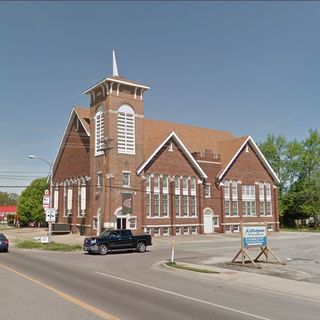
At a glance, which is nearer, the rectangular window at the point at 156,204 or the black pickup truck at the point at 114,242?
the black pickup truck at the point at 114,242

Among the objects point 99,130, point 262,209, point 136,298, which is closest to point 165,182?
point 99,130

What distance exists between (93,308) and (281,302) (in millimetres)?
5087

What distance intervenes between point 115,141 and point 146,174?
5175 millimetres

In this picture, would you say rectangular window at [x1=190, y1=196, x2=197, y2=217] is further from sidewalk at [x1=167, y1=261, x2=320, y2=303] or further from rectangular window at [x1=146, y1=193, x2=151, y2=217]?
sidewalk at [x1=167, y1=261, x2=320, y2=303]

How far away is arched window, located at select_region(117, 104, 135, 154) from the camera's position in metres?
46.5

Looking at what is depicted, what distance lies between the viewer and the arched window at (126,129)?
153 ft

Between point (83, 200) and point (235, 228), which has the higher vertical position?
point (83, 200)

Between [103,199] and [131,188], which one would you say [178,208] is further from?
[103,199]

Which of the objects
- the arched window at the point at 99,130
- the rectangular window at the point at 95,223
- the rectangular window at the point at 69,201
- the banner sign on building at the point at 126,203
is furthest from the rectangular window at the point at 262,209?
the rectangular window at the point at 69,201

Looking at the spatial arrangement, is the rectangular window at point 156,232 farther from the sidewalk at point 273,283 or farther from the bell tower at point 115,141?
the sidewalk at point 273,283

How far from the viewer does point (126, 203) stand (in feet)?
149

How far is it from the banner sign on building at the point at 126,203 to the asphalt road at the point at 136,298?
2782 centimetres

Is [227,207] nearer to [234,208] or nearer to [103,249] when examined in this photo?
[234,208]

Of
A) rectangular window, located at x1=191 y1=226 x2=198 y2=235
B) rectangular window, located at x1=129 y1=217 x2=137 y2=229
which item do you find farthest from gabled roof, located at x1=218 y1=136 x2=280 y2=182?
rectangular window, located at x1=129 y1=217 x2=137 y2=229
